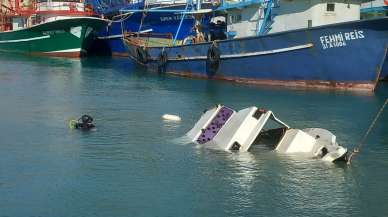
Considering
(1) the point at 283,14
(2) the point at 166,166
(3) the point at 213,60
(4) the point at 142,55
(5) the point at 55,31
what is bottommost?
(2) the point at 166,166

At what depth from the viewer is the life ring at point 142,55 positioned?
29.4 m

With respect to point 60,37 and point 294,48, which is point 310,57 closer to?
point 294,48

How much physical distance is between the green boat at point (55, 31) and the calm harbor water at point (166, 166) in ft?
62.6

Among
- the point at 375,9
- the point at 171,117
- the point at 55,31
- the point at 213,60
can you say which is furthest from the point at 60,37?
the point at 171,117

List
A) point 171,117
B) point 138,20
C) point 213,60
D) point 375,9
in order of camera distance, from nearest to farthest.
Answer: point 171,117 → point 213,60 → point 375,9 → point 138,20

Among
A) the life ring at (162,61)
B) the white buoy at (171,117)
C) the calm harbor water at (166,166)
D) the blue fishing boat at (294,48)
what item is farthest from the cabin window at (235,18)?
the white buoy at (171,117)

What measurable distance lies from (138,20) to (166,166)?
28.1 m

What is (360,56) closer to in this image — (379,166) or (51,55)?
(379,166)

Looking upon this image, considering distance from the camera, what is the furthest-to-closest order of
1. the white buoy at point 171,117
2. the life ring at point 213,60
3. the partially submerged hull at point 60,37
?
the partially submerged hull at point 60,37, the life ring at point 213,60, the white buoy at point 171,117

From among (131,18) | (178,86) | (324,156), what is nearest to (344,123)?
(324,156)

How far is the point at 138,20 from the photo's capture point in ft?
125

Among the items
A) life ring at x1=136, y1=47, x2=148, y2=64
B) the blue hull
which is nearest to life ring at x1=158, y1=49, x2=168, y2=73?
life ring at x1=136, y1=47, x2=148, y2=64

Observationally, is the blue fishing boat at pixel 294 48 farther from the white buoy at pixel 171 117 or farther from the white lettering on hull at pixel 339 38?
the white buoy at pixel 171 117

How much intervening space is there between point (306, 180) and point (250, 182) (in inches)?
35.1
